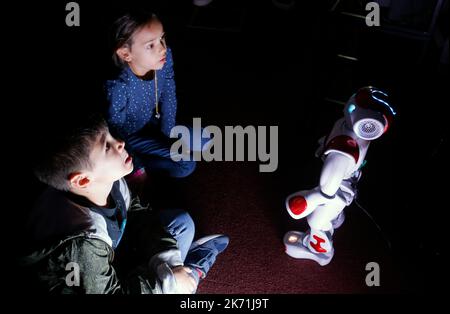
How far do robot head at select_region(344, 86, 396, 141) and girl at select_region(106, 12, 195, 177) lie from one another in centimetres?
77

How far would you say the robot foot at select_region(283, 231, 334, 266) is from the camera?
5.57 ft

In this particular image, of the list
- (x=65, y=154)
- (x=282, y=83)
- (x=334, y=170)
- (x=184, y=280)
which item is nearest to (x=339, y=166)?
(x=334, y=170)

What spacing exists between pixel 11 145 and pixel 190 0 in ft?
5.31

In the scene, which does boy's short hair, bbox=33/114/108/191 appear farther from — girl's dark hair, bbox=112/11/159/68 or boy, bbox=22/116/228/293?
girl's dark hair, bbox=112/11/159/68

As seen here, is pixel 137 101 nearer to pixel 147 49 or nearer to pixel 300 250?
pixel 147 49

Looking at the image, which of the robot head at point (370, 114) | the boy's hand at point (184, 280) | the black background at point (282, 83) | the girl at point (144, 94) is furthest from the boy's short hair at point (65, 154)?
the robot head at point (370, 114)

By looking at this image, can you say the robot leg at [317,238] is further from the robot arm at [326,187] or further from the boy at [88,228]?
the boy at [88,228]

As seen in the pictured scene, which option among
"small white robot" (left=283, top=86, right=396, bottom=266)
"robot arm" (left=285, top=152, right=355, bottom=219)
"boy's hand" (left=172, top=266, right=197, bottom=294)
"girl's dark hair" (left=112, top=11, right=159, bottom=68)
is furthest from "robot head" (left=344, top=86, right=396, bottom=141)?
"girl's dark hair" (left=112, top=11, right=159, bottom=68)

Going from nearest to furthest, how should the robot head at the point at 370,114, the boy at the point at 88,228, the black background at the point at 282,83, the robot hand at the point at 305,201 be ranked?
the boy at the point at 88,228 < the robot head at the point at 370,114 < the robot hand at the point at 305,201 < the black background at the point at 282,83

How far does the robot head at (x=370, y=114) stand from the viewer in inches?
53.1

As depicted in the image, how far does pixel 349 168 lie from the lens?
1412 mm

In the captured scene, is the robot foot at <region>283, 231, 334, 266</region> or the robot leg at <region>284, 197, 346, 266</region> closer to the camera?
the robot leg at <region>284, 197, 346, 266</region>
